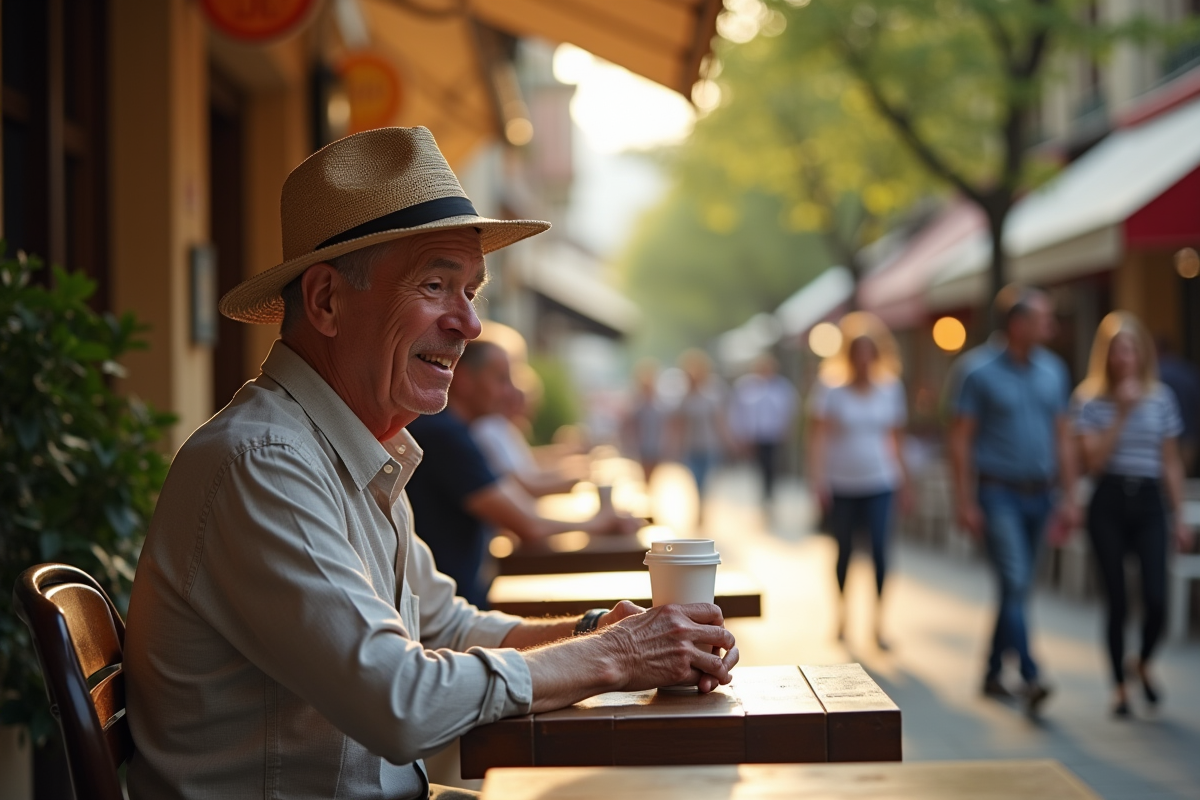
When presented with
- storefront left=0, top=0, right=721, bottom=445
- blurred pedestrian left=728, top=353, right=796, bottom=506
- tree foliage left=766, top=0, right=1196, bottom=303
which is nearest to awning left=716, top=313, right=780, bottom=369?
blurred pedestrian left=728, top=353, right=796, bottom=506

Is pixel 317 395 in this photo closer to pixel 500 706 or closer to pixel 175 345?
pixel 500 706

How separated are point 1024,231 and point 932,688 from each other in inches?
427

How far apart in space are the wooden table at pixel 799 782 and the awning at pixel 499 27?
161 inches

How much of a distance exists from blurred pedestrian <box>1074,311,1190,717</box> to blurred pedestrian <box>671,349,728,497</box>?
29.5 ft

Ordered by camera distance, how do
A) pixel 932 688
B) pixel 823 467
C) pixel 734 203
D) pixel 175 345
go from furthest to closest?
pixel 734 203, pixel 823 467, pixel 932 688, pixel 175 345

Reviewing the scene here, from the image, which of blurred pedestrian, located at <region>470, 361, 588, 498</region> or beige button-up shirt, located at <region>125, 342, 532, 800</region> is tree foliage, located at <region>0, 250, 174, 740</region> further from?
blurred pedestrian, located at <region>470, 361, 588, 498</region>

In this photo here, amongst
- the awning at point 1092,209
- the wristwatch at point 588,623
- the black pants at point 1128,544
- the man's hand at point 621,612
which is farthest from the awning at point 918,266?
the man's hand at point 621,612

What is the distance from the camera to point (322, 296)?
2312mm

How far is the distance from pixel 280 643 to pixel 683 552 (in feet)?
2.37

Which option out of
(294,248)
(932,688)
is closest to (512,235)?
(294,248)

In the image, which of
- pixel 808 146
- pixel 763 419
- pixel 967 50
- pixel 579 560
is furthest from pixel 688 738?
pixel 808 146

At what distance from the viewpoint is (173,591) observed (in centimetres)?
206

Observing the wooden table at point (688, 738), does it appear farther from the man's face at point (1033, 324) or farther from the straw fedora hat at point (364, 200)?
the man's face at point (1033, 324)

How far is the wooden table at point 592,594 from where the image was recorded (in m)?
3.04
